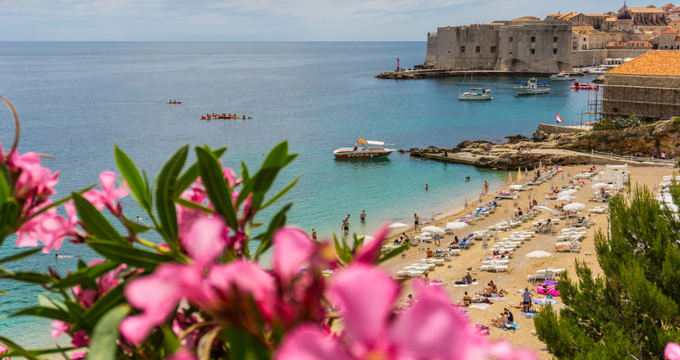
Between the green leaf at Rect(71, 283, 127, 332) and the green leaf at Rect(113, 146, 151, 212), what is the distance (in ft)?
0.60

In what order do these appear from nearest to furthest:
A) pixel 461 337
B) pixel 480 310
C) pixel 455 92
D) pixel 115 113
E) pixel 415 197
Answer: pixel 461 337
pixel 480 310
pixel 415 197
pixel 115 113
pixel 455 92

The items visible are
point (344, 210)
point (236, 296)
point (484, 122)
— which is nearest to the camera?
point (236, 296)

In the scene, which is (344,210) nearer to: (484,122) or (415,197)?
(415,197)

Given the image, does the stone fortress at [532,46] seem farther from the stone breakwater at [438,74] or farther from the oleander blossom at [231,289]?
the oleander blossom at [231,289]

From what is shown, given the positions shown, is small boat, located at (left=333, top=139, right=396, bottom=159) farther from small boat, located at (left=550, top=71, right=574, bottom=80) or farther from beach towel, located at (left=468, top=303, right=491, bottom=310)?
small boat, located at (left=550, top=71, right=574, bottom=80)

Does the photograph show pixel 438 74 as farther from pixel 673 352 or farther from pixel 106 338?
pixel 106 338

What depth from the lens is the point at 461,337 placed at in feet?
1.88

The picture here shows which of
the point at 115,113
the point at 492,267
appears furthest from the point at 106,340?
the point at 115,113

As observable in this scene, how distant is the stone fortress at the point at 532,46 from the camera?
80000 mm

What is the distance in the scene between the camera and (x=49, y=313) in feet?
4.42

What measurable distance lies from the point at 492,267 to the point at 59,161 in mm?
28231

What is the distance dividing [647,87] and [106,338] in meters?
34.2

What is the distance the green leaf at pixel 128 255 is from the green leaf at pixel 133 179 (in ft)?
0.47

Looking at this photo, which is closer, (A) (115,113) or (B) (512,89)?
(A) (115,113)
